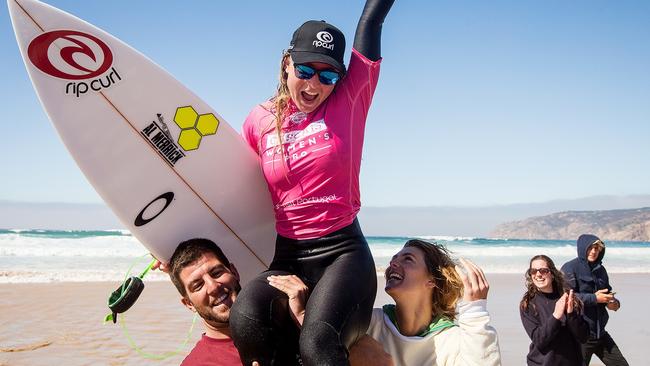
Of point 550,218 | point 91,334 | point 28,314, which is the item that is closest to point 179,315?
point 91,334

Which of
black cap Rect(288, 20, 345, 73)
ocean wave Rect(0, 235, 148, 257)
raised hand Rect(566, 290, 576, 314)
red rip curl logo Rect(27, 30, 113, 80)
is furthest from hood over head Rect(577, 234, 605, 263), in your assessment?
ocean wave Rect(0, 235, 148, 257)

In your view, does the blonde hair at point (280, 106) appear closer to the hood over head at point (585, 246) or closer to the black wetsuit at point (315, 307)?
the black wetsuit at point (315, 307)

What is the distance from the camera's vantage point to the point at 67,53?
10.4ft

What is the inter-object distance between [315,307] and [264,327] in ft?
0.68

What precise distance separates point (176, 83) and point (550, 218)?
72.2 meters

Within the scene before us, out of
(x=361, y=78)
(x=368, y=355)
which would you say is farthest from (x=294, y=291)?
(x=361, y=78)

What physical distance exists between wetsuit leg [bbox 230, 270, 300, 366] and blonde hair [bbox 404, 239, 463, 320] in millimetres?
768

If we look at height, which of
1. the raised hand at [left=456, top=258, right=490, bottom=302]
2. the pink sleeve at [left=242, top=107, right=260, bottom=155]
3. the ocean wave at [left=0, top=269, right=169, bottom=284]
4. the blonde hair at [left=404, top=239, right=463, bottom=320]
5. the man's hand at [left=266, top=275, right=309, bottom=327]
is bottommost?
the ocean wave at [left=0, top=269, right=169, bottom=284]

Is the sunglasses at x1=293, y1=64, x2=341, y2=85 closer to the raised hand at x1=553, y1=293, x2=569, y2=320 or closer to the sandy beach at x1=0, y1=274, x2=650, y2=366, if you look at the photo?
the raised hand at x1=553, y1=293, x2=569, y2=320

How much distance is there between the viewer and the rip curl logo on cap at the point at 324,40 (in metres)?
2.35

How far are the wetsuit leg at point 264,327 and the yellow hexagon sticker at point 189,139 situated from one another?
60.8 inches

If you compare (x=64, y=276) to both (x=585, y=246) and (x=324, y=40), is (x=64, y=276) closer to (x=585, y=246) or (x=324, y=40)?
(x=585, y=246)

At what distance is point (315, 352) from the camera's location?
6.25 ft

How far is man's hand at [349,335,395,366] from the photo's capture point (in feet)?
7.24
